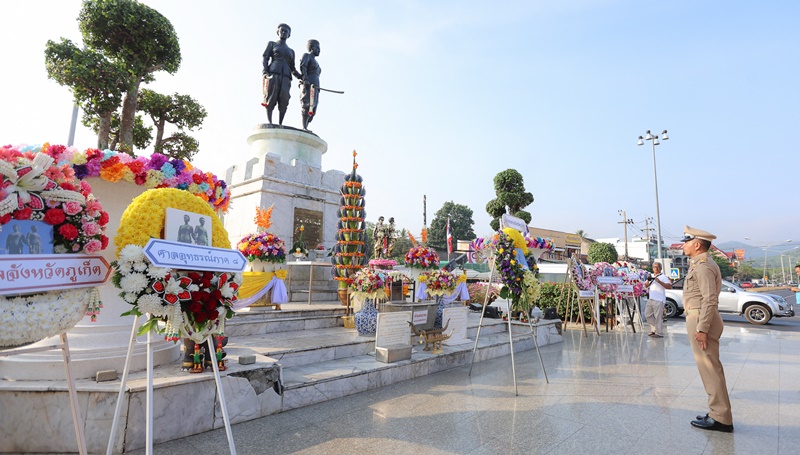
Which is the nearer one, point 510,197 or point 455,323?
point 455,323

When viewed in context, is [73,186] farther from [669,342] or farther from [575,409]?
[669,342]

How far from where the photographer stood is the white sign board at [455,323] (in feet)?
22.7

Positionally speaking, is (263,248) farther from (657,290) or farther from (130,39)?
(130,39)

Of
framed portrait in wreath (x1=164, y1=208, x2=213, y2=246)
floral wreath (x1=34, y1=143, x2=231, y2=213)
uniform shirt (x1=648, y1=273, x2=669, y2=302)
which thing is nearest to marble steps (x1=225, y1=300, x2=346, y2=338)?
floral wreath (x1=34, y1=143, x2=231, y2=213)

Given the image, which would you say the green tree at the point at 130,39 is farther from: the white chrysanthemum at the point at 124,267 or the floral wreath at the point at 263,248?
the white chrysanthemum at the point at 124,267

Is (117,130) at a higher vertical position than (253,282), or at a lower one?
higher

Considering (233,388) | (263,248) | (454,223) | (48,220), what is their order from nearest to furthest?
(48,220)
(233,388)
(263,248)
(454,223)

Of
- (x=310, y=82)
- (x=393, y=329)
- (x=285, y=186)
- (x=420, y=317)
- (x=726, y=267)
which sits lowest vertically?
(x=393, y=329)

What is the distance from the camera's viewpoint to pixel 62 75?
11984 mm

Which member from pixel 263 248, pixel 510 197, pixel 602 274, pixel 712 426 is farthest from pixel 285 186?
pixel 510 197

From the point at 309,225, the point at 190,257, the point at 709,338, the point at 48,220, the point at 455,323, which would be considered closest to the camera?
the point at 48,220

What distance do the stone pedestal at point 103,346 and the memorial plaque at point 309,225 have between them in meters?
6.95

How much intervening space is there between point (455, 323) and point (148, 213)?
5.55 m

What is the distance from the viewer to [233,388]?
12.3ft
